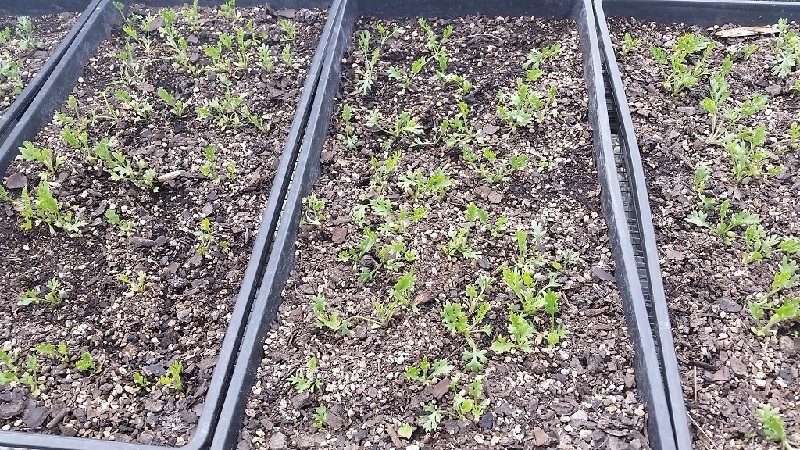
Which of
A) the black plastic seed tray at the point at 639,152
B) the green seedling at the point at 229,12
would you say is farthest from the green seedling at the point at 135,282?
the black plastic seed tray at the point at 639,152

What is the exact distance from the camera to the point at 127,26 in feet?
11.4

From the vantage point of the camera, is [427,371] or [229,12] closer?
[427,371]

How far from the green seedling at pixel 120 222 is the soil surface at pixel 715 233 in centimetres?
210

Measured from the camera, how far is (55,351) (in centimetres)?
226

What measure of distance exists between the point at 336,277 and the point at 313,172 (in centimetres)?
53

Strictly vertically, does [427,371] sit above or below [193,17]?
below

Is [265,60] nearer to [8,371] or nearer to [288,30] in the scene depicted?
[288,30]

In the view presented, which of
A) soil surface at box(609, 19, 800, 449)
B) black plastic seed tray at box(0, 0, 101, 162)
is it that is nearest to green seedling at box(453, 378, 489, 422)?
soil surface at box(609, 19, 800, 449)

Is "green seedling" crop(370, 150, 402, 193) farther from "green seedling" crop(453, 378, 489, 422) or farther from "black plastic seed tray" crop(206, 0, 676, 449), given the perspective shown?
"green seedling" crop(453, 378, 489, 422)

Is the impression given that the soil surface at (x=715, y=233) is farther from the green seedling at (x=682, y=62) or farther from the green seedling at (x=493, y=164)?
the green seedling at (x=493, y=164)

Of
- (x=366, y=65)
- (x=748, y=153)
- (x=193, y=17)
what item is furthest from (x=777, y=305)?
(x=193, y=17)

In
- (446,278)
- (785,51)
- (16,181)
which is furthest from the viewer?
(785,51)

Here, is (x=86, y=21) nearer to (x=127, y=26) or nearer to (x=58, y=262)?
(x=127, y=26)

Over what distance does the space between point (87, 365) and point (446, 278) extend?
1.30 meters
